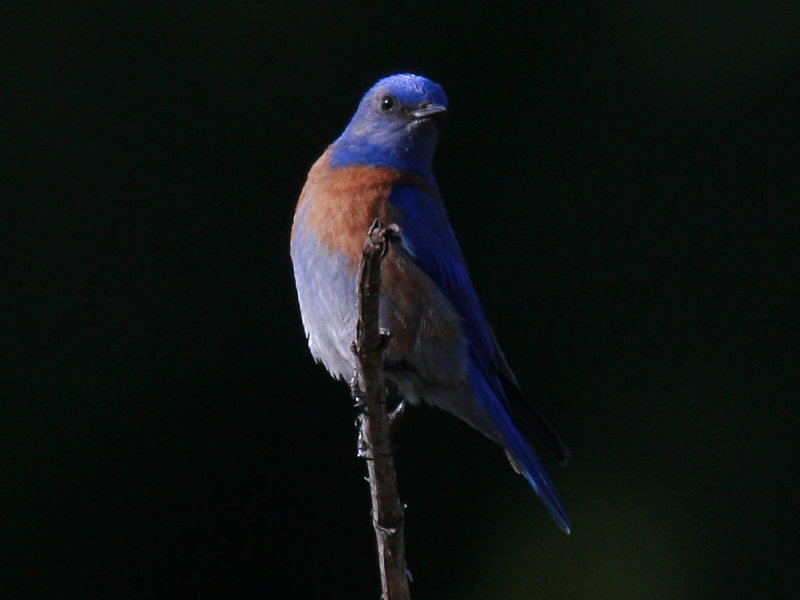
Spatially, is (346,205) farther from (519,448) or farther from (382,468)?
(382,468)

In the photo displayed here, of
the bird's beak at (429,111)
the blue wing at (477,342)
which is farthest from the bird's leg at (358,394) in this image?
the bird's beak at (429,111)

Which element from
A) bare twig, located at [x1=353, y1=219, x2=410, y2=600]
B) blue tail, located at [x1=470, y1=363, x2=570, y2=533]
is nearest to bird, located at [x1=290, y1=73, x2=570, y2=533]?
blue tail, located at [x1=470, y1=363, x2=570, y2=533]

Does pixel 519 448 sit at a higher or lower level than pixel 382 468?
lower

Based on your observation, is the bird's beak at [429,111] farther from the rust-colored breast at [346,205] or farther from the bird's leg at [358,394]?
the bird's leg at [358,394]

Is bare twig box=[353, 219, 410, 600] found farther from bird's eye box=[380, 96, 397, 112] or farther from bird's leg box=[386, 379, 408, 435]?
bird's eye box=[380, 96, 397, 112]

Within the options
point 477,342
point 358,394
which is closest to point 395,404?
point 477,342
